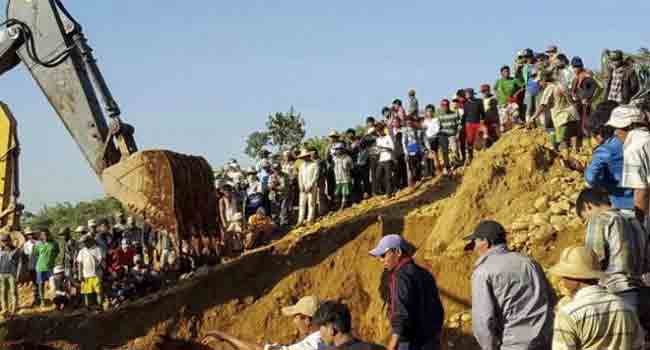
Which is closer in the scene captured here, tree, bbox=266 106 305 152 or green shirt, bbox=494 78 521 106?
green shirt, bbox=494 78 521 106

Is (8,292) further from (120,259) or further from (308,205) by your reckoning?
(308,205)

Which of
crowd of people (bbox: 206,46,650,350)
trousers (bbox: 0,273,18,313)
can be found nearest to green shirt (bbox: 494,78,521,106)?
trousers (bbox: 0,273,18,313)

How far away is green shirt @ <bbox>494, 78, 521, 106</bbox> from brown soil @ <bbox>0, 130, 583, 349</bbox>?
8.56 ft

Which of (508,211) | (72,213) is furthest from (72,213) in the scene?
(508,211)

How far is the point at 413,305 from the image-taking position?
759cm

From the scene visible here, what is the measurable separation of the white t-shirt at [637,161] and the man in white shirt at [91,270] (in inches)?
471

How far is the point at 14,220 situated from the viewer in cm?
1780

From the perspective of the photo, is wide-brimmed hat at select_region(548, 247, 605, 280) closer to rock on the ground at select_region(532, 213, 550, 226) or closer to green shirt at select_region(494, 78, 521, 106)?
rock on the ground at select_region(532, 213, 550, 226)

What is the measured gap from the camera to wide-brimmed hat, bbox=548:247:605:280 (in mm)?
Result: 5547

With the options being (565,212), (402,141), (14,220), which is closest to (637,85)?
(565,212)

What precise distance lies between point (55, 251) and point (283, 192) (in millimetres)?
5034

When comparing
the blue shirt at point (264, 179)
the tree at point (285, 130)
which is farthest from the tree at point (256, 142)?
the blue shirt at point (264, 179)

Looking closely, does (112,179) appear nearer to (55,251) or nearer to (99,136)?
(99,136)

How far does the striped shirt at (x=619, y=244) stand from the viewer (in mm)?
7051
